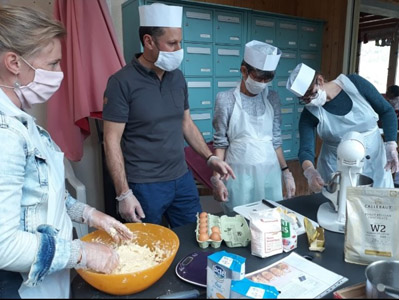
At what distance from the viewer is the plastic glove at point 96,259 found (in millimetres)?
796

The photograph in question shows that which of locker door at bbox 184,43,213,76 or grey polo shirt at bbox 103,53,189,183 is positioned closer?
grey polo shirt at bbox 103,53,189,183

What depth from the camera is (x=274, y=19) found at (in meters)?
2.96

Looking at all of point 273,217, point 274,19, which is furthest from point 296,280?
point 274,19

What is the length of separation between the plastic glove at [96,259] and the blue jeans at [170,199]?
68cm

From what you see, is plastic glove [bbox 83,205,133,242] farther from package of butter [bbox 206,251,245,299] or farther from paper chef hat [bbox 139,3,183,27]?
paper chef hat [bbox 139,3,183,27]

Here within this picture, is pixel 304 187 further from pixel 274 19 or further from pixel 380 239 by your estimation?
pixel 380 239

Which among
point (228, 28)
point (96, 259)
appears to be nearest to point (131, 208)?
point (96, 259)

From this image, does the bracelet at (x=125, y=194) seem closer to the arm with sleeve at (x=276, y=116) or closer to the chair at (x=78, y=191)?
the chair at (x=78, y=191)

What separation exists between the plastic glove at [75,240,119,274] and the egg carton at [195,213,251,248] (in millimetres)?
296

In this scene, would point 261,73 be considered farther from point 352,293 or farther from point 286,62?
point 286,62

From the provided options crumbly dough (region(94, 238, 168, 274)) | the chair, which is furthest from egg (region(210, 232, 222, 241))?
the chair

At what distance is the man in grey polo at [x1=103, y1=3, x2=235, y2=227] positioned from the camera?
4.68 ft

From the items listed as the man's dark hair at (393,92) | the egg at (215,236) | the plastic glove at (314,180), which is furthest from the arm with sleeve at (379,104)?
the man's dark hair at (393,92)

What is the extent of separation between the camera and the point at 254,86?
1670 millimetres
